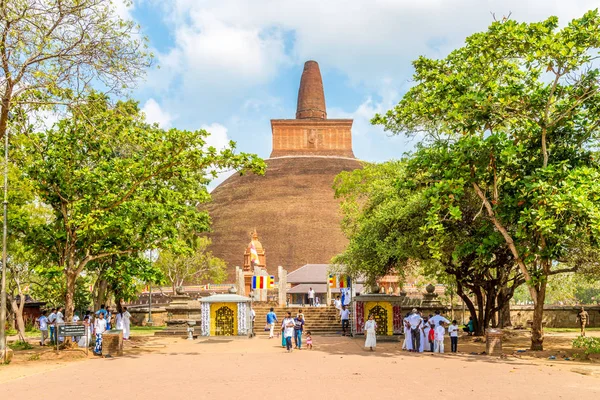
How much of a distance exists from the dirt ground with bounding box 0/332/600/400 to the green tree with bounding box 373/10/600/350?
3.06 metres

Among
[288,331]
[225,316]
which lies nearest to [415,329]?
[288,331]

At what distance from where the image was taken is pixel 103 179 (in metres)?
16.6

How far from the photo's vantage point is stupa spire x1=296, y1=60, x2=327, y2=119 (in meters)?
71.1

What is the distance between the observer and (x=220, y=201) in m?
62.2

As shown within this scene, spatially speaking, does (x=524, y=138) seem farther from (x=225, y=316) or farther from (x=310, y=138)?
(x=310, y=138)

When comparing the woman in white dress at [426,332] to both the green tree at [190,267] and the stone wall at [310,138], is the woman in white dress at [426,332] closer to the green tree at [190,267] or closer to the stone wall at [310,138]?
the green tree at [190,267]

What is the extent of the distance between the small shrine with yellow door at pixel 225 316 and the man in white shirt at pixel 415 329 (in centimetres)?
764

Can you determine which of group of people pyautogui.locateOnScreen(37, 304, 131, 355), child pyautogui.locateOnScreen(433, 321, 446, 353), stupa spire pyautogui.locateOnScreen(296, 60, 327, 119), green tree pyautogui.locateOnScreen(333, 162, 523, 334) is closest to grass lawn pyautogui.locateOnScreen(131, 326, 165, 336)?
group of people pyautogui.locateOnScreen(37, 304, 131, 355)

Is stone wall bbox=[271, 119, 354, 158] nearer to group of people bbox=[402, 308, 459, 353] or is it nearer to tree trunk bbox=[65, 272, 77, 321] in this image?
group of people bbox=[402, 308, 459, 353]

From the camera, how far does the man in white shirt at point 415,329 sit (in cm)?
1684

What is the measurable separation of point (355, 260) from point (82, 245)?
8660 mm

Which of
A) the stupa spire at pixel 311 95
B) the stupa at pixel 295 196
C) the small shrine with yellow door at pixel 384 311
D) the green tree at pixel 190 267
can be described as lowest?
the small shrine with yellow door at pixel 384 311

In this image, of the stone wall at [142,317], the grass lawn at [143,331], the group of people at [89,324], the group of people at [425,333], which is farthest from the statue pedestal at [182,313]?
the group of people at [425,333]

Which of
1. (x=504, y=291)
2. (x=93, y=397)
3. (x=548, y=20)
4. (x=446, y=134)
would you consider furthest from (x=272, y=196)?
(x=93, y=397)
